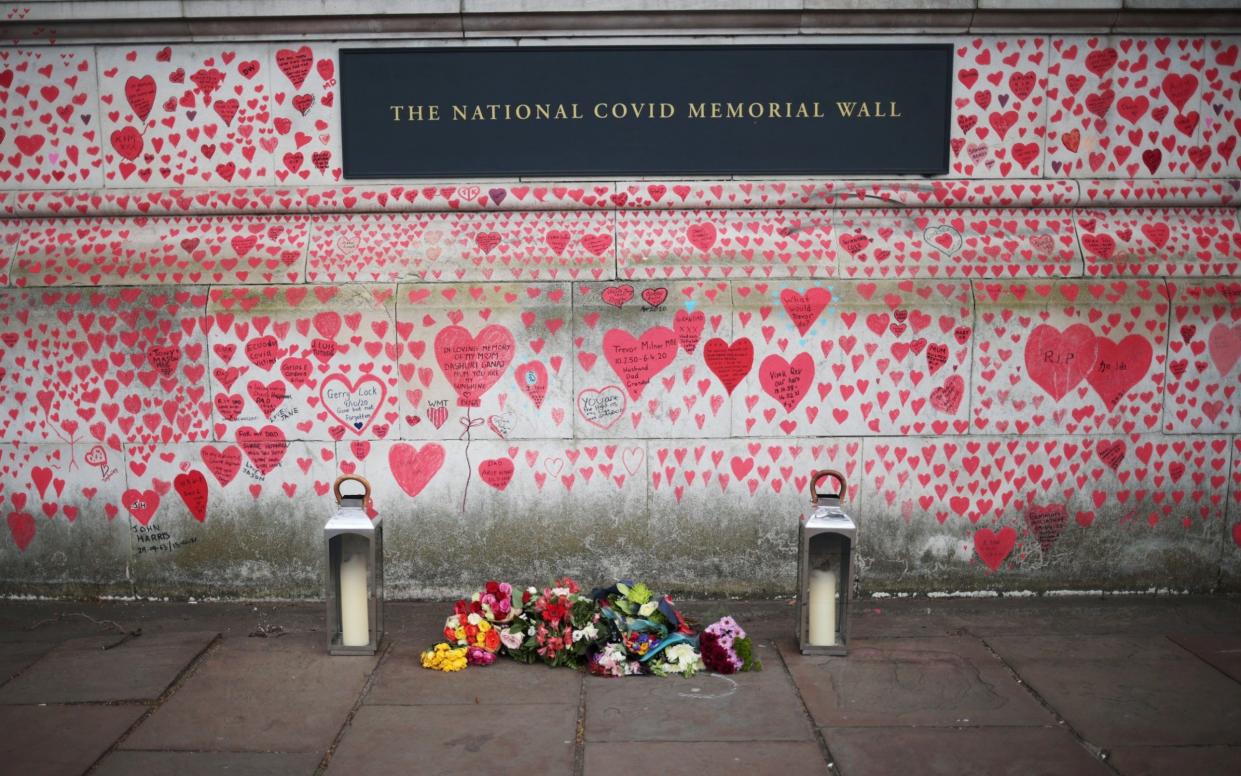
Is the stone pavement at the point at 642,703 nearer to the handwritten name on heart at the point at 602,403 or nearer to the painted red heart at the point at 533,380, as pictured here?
the handwritten name on heart at the point at 602,403

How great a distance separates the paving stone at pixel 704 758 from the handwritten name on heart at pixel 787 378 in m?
2.25

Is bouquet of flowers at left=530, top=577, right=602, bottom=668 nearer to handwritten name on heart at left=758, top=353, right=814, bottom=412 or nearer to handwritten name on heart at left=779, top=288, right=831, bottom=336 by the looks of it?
handwritten name on heart at left=758, top=353, right=814, bottom=412

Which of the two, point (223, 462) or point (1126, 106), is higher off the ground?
point (1126, 106)

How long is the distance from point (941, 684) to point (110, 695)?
398 centimetres

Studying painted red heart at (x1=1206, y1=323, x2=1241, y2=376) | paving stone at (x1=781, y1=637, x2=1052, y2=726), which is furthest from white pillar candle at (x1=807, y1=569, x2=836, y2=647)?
painted red heart at (x1=1206, y1=323, x2=1241, y2=376)

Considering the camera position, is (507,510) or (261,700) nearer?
(261,700)

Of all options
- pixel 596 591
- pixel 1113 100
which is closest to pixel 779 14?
pixel 1113 100

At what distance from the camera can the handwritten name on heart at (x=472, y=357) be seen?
5.81 meters

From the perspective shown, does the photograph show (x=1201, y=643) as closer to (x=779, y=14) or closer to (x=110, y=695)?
(x=779, y=14)

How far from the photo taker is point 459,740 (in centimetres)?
418

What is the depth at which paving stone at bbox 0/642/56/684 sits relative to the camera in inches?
193

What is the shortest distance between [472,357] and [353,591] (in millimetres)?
1531

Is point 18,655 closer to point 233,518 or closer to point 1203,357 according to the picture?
point 233,518

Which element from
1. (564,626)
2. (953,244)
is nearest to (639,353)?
(564,626)
